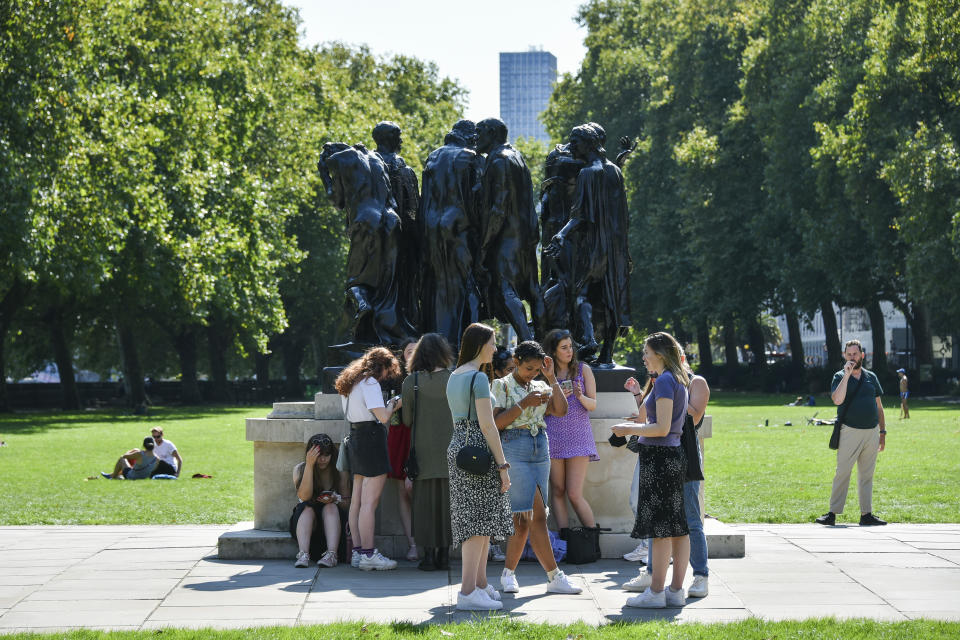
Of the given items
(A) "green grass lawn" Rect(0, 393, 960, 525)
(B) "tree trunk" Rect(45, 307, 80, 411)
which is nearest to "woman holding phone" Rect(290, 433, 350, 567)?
(A) "green grass lawn" Rect(0, 393, 960, 525)

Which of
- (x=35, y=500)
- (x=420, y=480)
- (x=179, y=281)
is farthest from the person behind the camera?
(x=179, y=281)

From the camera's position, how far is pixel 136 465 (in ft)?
61.2

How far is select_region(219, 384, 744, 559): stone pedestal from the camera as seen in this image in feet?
34.1

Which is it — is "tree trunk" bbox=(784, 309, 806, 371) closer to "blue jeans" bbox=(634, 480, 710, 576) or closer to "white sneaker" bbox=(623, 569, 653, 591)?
"white sneaker" bbox=(623, 569, 653, 591)

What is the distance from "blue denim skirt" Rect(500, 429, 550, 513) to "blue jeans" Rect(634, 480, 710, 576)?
88 centimetres

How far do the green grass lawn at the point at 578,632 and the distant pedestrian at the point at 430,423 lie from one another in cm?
193

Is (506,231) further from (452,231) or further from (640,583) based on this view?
(640,583)

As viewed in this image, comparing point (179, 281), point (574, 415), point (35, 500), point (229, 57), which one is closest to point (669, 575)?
point (574, 415)

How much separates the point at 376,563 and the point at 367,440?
0.95m

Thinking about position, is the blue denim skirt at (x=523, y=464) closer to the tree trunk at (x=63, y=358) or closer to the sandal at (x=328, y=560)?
the sandal at (x=328, y=560)

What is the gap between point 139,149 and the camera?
33938 mm

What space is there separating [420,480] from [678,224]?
4526cm

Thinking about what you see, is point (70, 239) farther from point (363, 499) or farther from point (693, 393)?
point (693, 393)

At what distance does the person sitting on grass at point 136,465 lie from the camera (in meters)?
18.5
